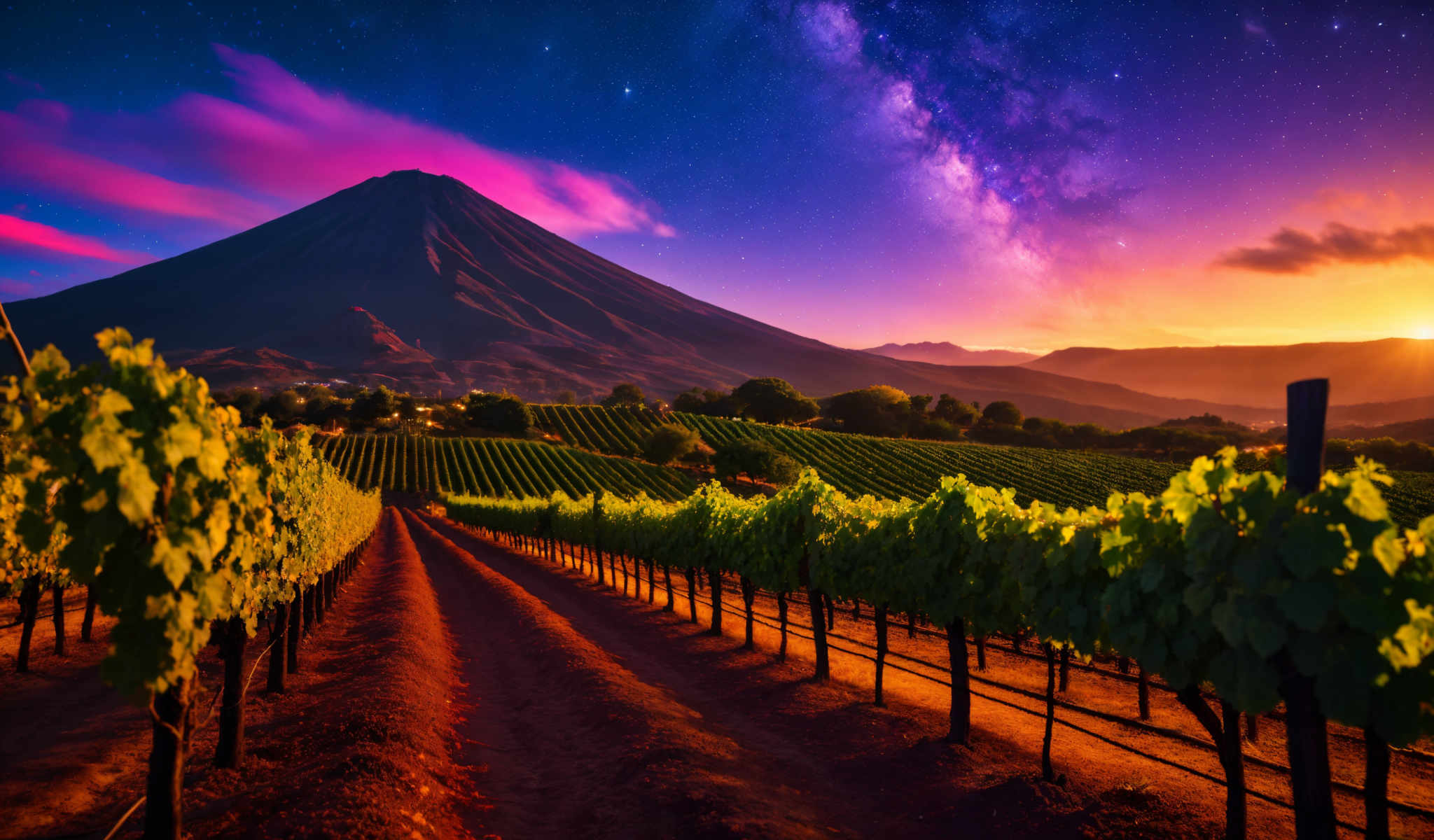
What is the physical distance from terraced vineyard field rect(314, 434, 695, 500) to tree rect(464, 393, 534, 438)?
11092mm

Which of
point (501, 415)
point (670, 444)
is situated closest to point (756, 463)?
point (670, 444)

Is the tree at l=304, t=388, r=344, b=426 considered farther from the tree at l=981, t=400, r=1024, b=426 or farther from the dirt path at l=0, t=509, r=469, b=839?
the tree at l=981, t=400, r=1024, b=426

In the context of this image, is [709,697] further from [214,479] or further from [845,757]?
[214,479]

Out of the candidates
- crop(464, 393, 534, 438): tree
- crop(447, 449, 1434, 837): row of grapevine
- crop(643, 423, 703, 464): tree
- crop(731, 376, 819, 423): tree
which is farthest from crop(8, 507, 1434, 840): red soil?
crop(731, 376, 819, 423): tree

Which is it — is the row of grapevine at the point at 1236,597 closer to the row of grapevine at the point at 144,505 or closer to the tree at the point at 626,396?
the row of grapevine at the point at 144,505

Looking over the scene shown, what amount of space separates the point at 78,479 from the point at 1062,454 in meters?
93.6

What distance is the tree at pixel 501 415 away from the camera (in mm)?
107500

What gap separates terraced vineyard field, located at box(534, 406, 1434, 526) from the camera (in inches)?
2562

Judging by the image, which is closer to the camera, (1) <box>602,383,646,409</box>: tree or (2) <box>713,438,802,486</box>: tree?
(2) <box>713,438,802,486</box>: tree

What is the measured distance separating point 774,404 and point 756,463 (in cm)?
4740

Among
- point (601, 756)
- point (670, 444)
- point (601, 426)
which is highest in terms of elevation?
point (601, 426)

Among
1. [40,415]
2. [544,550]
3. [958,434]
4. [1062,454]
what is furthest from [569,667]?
[958,434]

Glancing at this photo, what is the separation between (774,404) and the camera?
127 m

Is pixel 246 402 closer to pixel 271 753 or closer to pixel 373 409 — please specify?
pixel 373 409
